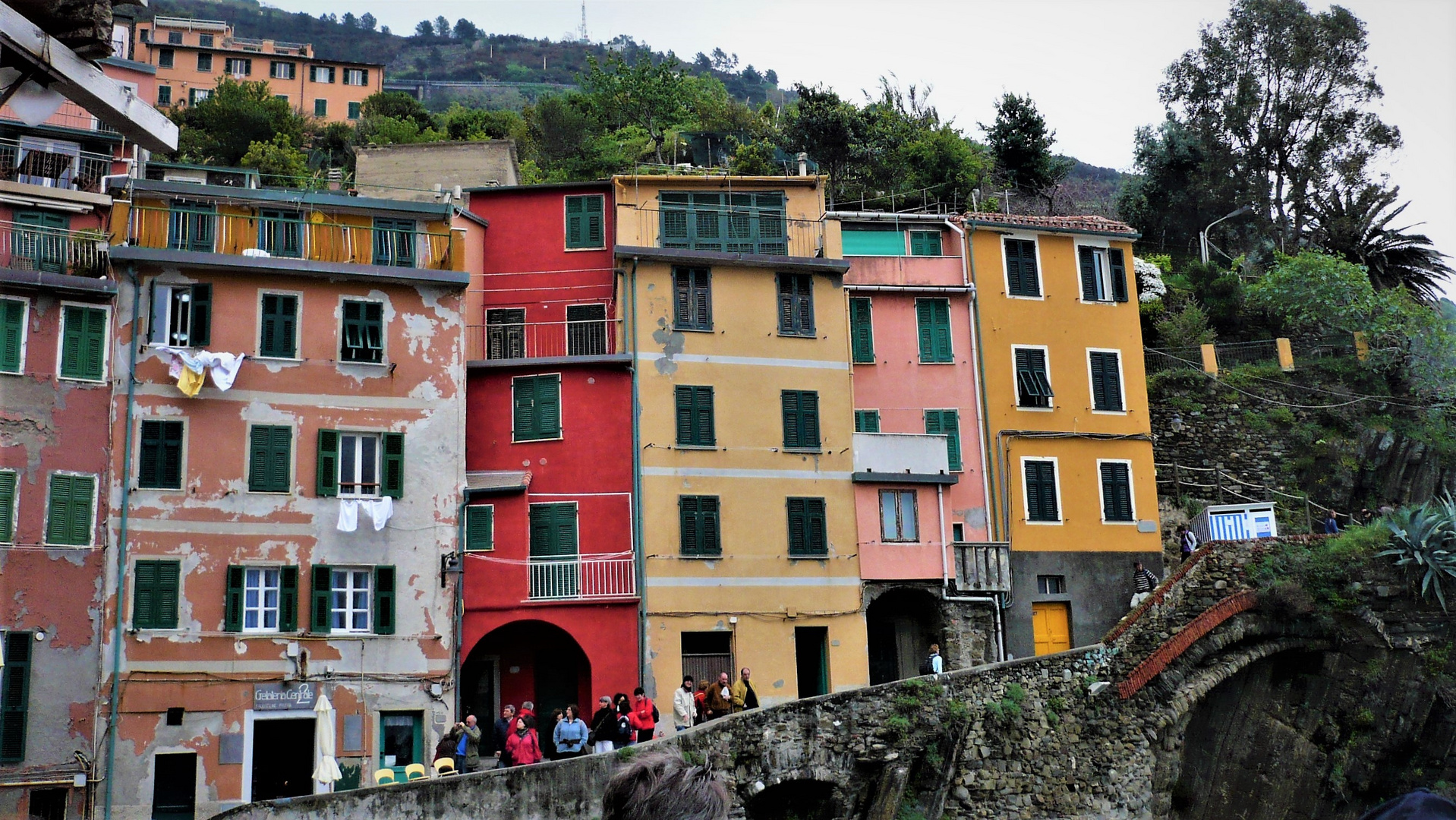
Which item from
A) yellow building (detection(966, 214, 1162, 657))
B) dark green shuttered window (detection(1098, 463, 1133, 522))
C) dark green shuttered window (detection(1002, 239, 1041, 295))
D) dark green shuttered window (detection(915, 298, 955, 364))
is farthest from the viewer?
dark green shuttered window (detection(1002, 239, 1041, 295))

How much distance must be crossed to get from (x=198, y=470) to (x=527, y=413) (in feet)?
23.9

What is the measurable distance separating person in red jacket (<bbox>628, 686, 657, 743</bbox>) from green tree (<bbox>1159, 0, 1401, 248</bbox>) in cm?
3568

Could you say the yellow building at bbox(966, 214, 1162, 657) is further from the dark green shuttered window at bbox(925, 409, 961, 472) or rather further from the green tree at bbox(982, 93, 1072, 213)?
the green tree at bbox(982, 93, 1072, 213)

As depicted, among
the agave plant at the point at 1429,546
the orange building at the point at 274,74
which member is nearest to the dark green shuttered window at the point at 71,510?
the agave plant at the point at 1429,546

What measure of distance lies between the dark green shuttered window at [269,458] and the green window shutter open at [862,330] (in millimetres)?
14230

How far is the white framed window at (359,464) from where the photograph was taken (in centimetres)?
2947

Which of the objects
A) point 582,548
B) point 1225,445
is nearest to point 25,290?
point 582,548

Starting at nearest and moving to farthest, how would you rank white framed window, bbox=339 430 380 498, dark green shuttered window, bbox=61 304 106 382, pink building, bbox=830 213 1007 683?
dark green shuttered window, bbox=61 304 106 382
white framed window, bbox=339 430 380 498
pink building, bbox=830 213 1007 683

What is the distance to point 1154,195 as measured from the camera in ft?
186

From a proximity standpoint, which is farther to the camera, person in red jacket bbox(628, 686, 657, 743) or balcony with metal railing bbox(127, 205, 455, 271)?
balcony with metal railing bbox(127, 205, 455, 271)

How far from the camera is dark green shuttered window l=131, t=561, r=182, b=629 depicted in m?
27.5

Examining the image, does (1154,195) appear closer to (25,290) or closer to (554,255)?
(554,255)

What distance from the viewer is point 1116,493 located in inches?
1452

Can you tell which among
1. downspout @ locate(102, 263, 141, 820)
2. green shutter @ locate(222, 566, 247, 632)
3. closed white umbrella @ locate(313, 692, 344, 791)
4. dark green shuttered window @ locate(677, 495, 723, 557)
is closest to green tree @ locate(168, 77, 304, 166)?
downspout @ locate(102, 263, 141, 820)
